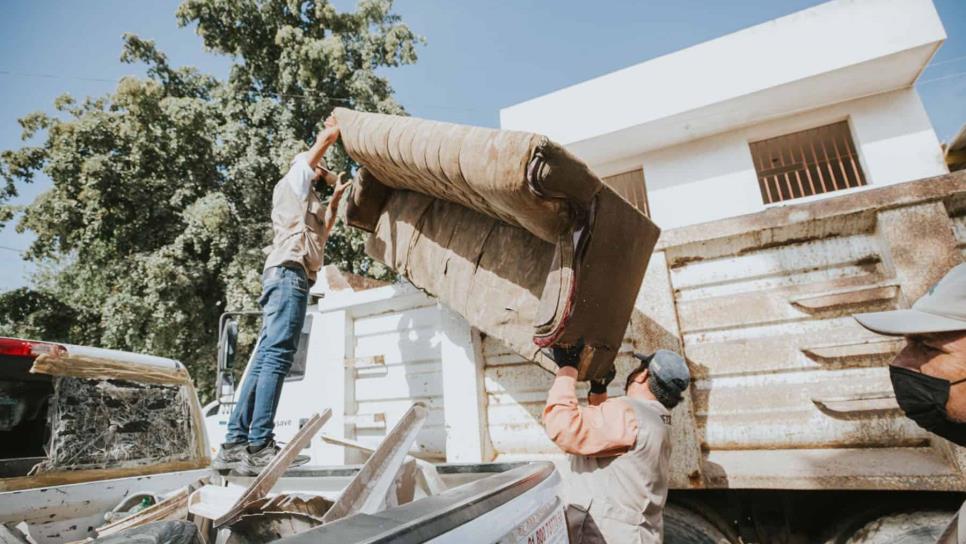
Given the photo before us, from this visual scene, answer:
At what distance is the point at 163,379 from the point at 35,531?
37.8 inches

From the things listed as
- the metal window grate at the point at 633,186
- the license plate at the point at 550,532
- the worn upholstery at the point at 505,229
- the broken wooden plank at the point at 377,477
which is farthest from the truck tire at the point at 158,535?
the metal window grate at the point at 633,186

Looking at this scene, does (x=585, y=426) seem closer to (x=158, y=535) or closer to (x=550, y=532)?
(x=550, y=532)

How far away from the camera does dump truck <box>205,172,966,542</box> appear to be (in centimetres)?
194

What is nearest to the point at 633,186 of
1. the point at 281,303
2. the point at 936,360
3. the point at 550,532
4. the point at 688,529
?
the point at 688,529

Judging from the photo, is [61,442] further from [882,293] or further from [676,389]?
[882,293]

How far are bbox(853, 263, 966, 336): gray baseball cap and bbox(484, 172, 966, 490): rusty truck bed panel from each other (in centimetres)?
80

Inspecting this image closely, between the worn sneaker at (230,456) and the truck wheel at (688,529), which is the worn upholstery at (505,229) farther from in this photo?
the worn sneaker at (230,456)

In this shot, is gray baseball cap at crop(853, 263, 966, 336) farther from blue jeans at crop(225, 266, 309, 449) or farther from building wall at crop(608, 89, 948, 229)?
building wall at crop(608, 89, 948, 229)

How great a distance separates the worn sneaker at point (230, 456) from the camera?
2.15 metres

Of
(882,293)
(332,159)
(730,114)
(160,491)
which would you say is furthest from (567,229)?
(332,159)

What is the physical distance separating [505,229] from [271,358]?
1.41m

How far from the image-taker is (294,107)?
1173 cm

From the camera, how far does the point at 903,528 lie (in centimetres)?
183

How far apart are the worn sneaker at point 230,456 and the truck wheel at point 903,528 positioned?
284 centimetres
